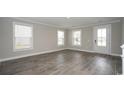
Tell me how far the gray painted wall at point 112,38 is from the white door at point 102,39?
0.23 metres

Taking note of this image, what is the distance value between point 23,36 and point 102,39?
5149 millimetres

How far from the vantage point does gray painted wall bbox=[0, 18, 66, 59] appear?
3.55 metres

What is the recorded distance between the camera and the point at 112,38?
190 inches

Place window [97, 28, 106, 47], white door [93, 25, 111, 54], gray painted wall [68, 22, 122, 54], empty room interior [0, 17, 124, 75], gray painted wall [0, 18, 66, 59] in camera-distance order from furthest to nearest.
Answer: window [97, 28, 106, 47]
white door [93, 25, 111, 54]
gray painted wall [68, 22, 122, 54]
gray painted wall [0, 18, 66, 59]
empty room interior [0, 17, 124, 75]

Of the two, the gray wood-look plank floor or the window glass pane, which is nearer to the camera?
the gray wood-look plank floor

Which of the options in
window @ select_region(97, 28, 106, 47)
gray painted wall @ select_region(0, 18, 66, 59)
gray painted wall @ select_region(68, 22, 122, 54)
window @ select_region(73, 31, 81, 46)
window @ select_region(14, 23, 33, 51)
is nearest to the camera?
gray painted wall @ select_region(0, 18, 66, 59)

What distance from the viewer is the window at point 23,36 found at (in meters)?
4.07

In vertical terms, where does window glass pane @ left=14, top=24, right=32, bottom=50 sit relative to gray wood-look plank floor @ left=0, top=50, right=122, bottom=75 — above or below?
above

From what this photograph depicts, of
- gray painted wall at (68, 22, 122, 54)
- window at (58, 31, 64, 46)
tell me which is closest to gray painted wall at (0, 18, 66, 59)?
window at (58, 31, 64, 46)

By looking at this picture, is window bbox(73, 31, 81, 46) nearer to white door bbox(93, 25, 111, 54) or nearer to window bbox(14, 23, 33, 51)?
white door bbox(93, 25, 111, 54)

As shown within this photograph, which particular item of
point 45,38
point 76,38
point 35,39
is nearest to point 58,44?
point 45,38

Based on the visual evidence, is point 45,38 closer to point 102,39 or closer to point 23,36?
point 23,36
